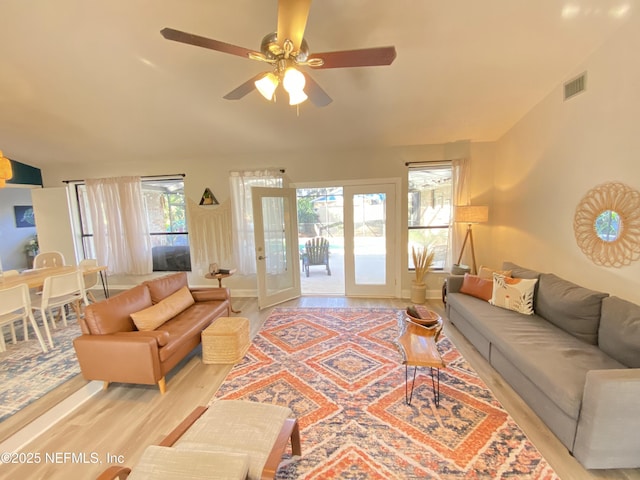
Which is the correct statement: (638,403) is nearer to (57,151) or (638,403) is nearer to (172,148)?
(172,148)

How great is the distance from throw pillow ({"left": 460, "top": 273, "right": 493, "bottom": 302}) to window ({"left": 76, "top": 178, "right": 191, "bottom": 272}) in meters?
4.72

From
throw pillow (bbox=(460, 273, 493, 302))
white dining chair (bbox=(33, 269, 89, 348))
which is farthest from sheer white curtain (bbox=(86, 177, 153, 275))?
throw pillow (bbox=(460, 273, 493, 302))

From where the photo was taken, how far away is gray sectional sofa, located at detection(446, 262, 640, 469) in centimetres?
149

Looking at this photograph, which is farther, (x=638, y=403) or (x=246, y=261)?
(x=246, y=261)

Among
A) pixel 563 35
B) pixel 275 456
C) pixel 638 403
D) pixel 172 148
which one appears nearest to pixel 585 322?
pixel 638 403

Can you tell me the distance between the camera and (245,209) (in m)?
4.70

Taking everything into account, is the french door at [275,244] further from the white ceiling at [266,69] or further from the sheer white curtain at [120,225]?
the sheer white curtain at [120,225]

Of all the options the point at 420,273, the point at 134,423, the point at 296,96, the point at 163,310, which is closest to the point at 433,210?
the point at 420,273

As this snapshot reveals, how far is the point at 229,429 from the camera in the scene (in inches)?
58.4

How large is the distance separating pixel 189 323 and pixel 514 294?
341 cm

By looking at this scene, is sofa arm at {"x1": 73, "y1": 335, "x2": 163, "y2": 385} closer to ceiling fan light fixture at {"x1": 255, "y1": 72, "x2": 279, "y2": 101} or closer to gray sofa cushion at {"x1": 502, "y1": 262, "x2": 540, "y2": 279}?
ceiling fan light fixture at {"x1": 255, "y1": 72, "x2": 279, "y2": 101}

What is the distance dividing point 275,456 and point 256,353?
1.69m

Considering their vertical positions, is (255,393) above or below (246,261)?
below

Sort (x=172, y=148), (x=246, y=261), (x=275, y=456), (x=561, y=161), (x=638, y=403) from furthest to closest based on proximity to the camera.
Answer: (x=246, y=261), (x=172, y=148), (x=561, y=161), (x=638, y=403), (x=275, y=456)
